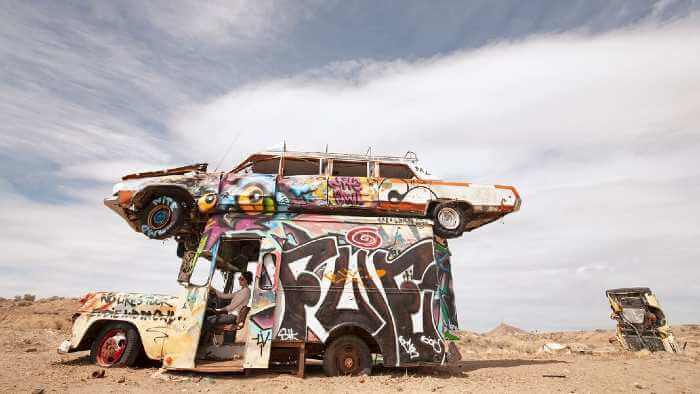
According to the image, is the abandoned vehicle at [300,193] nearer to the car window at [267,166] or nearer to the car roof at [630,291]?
the car window at [267,166]

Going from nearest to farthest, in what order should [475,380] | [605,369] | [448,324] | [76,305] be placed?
[475,380] → [448,324] → [605,369] → [76,305]

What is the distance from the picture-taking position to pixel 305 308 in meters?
7.55

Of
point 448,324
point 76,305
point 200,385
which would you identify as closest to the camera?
point 200,385

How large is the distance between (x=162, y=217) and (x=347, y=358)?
539cm

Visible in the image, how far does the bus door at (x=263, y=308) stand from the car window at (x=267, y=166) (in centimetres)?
194

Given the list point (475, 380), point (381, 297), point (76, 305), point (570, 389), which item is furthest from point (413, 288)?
point (76, 305)

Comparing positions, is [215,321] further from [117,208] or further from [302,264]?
[117,208]

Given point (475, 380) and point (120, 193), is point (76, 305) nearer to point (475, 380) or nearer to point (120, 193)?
point (120, 193)

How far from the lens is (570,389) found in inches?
270

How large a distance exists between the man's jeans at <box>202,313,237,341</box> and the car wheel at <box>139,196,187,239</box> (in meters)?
2.21

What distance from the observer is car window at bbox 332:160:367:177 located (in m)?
9.24

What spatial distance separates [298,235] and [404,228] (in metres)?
2.50

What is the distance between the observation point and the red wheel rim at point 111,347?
7434mm

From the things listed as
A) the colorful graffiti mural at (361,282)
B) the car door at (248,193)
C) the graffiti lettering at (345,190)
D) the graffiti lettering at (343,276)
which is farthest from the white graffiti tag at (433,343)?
the car door at (248,193)
